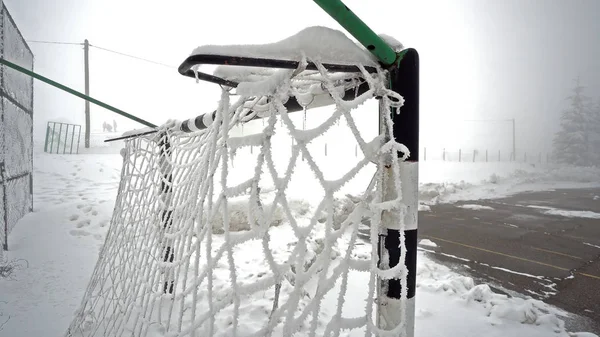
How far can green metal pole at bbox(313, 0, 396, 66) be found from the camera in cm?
77

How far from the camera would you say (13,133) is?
4398mm

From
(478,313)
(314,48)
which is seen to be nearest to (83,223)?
(314,48)

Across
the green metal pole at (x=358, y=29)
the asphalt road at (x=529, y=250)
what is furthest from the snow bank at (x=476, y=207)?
the green metal pole at (x=358, y=29)

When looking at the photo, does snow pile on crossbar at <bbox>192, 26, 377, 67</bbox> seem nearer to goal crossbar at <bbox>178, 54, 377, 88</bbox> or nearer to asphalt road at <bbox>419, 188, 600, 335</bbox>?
goal crossbar at <bbox>178, 54, 377, 88</bbox>

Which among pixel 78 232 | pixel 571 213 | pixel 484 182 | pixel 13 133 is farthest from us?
pixel 484 182

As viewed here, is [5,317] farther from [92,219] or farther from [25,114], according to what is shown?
[25,114]

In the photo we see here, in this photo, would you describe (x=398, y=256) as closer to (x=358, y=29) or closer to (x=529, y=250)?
(x=358, y=29)

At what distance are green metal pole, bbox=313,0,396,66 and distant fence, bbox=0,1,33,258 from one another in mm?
4870

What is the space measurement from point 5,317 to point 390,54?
149 inches

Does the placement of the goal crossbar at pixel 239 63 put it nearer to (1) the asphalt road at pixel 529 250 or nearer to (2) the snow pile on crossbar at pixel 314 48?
(2) the snow pile on crossbar at pixel 314 48

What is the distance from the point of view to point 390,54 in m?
0.88

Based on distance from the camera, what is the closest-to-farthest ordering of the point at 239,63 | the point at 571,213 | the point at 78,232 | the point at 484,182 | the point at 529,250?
the point at 239,63
the point at 78,232
the point at 529,250
the point at 571,213
the point at 484,182

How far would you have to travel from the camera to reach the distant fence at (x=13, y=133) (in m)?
3.78

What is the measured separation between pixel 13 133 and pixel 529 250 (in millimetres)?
9147
